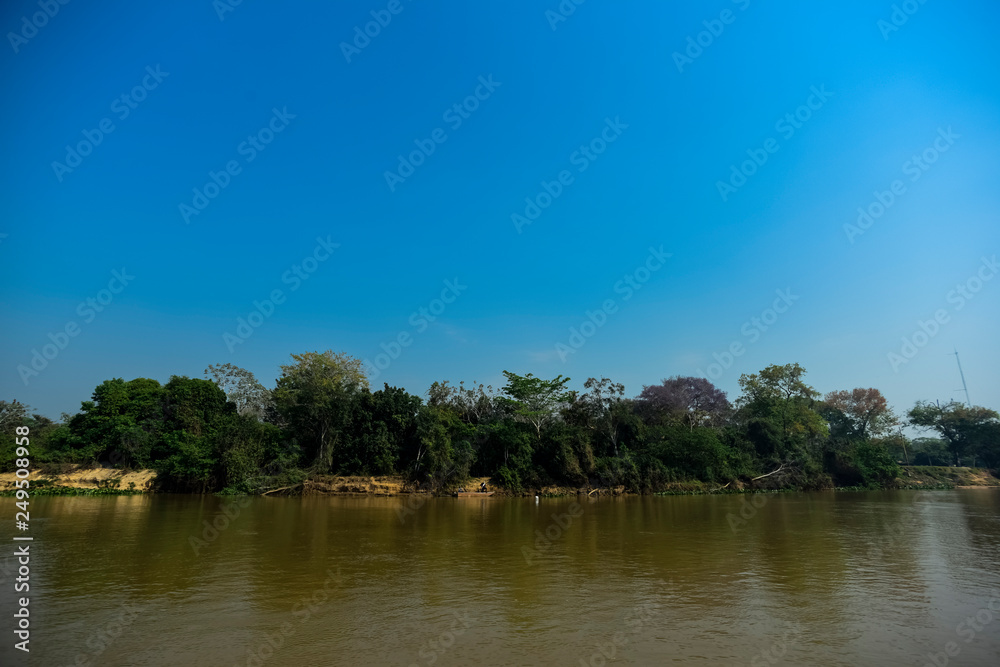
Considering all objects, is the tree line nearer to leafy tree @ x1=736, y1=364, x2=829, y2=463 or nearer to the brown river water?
leafy tree @ x1=736, y1=364, x2=829, y2=463

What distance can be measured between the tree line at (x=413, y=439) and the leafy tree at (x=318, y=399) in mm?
98

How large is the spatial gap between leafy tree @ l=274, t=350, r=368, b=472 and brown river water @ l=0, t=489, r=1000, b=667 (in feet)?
51.7

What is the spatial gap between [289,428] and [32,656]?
31.7m

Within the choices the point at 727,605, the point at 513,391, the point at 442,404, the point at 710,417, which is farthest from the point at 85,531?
the point at 710,417

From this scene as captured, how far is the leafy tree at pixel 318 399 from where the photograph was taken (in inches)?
1377

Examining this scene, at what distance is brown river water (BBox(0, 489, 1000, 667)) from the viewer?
683 centimetres

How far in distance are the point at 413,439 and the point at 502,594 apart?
26.1 meters

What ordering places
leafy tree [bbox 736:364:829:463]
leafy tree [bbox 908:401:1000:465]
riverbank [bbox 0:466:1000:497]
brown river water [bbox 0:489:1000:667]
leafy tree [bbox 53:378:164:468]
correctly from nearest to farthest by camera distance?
brown river water [bbox 0:489:1000:667] → riverbank [bbox 0:466:1000:497] → leafy tree [bbox 53:378:164:468] → leafy tree [bbox 736:364:829:463] → leafy tree [bbox 908:401:1000:465]

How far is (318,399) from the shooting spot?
117 feet

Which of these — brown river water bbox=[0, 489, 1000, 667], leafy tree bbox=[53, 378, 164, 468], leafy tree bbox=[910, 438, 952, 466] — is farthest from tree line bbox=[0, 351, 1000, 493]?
leafy tree bbox=[910, 438, 952, 466]

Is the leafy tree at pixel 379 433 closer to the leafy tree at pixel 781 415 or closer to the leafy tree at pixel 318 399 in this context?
the leafy tree at pixel 318 399

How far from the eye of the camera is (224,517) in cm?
2059

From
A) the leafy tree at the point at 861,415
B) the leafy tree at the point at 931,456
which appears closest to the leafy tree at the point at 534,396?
the leafy tree at the point at 861,415

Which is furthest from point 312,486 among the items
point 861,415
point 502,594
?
point 861,415
